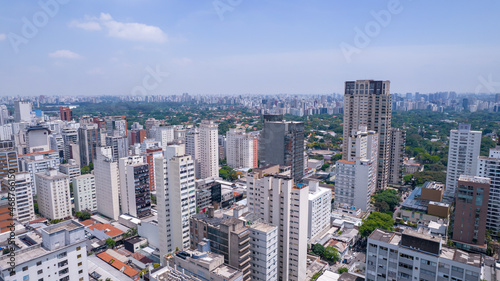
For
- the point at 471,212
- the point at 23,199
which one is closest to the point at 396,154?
the point at 471,212

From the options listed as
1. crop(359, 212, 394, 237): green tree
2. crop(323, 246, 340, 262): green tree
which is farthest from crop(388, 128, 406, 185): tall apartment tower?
crop(323, 246, 340, 262): green tree

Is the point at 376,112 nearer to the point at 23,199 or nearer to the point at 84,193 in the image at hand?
the point at 84,193

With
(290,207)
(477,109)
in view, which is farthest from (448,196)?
(477,109)

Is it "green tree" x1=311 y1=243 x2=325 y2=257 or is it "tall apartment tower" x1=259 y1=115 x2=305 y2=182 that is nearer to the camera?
"green tree" x1=311 y1=243 x2=325 y2=257

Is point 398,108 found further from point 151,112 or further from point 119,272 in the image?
point 119,272

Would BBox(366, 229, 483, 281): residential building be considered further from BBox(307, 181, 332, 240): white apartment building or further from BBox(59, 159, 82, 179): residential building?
BBox(59, 159, 82, 179): residential building

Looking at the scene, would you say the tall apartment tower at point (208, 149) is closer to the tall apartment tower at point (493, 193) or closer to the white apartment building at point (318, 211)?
the white apartment building at point (318, 211)
